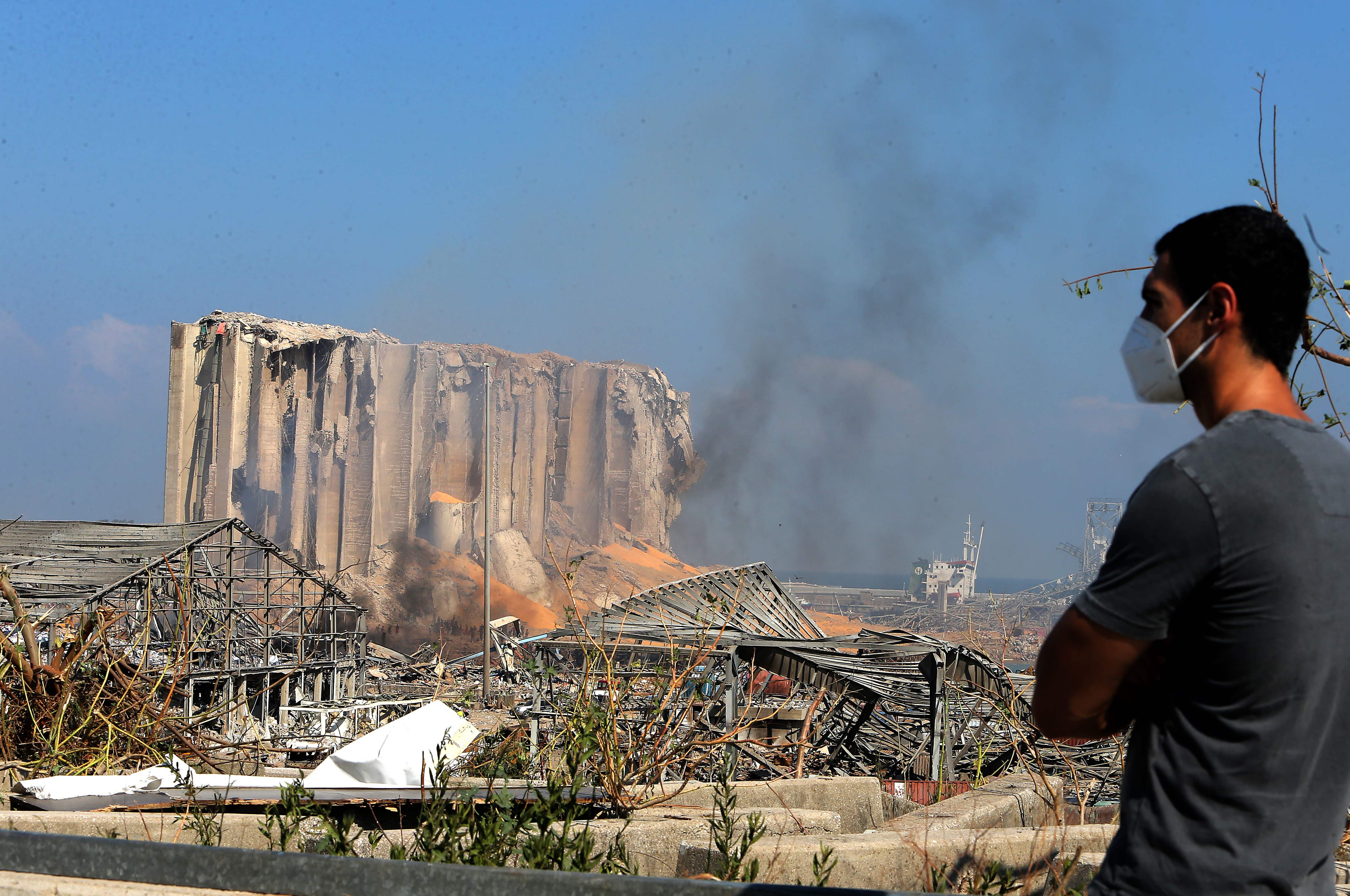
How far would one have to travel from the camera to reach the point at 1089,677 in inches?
63.4

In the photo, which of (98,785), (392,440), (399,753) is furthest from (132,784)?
(392,440)

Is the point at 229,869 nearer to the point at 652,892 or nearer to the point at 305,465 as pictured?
the point at 652,892

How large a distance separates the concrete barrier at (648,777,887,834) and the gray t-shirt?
4793mm

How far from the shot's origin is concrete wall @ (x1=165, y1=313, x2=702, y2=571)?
67.0 metres

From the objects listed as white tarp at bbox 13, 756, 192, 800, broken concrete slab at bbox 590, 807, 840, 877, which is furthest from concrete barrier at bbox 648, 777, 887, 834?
white tarp at bbox 13, 756, 192, 800

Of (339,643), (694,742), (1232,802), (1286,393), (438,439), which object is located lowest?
(339,643)

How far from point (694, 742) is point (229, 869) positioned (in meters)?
3.31

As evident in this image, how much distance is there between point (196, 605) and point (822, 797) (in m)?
21.9

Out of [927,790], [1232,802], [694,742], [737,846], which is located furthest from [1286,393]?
[927,790]

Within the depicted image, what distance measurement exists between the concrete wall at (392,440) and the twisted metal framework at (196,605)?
2762cm

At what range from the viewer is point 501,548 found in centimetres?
7650

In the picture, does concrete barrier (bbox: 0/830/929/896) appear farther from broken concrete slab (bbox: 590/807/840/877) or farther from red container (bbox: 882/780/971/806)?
red container (bbox: 882/780/971/806)

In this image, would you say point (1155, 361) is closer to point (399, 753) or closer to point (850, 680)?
point (399, 753)

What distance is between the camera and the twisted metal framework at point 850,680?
13.7 metres
